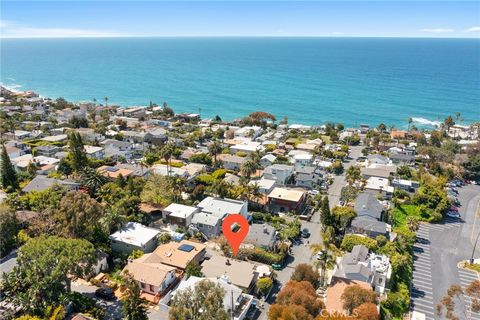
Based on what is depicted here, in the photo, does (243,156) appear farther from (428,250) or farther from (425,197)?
(428,250)

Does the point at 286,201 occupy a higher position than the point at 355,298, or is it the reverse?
the point at 355,298

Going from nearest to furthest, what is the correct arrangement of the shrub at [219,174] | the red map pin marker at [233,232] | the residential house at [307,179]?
the red map pin marker at [233,232] < the shrub at [219,174] < the residential house at [307,179]

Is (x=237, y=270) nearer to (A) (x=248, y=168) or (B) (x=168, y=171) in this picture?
(A) (x=248, y=168)

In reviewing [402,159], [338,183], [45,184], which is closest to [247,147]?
[338,183]

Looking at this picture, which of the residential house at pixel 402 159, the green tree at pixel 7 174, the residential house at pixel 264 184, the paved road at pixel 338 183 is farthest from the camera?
the residential house at pixel 402 159

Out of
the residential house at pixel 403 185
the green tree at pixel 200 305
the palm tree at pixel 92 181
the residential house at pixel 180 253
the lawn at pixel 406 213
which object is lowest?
the lawn at pixel 406 213

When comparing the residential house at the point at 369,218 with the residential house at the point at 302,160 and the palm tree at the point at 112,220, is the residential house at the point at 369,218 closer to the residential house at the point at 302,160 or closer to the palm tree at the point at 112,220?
the residential house at the point at 302,160

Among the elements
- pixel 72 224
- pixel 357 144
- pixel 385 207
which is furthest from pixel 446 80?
pixel 72 224


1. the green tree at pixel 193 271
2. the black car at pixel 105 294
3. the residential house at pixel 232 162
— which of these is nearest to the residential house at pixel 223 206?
the green tree at pixel 193 271
